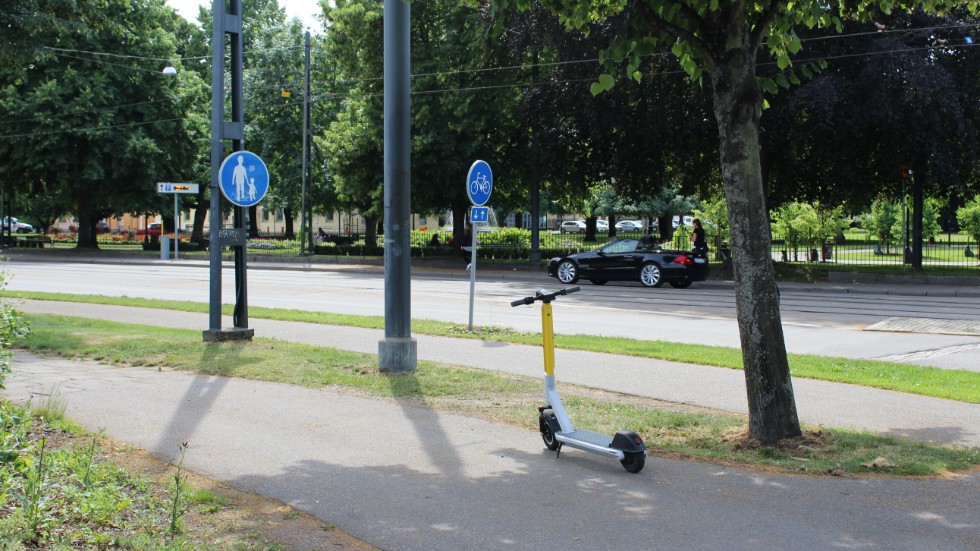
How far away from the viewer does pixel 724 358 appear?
10984 millimetres

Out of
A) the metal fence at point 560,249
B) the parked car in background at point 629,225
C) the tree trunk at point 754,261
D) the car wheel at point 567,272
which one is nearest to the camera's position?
the tree trunk at point 754,261

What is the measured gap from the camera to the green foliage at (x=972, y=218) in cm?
3509

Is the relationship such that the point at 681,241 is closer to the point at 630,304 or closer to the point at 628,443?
the point at 630,304

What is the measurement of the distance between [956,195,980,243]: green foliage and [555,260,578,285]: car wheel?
1736 cm

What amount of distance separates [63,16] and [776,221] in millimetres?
29352

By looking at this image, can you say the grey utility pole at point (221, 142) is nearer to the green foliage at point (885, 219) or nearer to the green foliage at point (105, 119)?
the green foliage at point (105, 119)

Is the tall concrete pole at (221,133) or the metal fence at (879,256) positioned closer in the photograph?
the tall concrete pole at (221,133)

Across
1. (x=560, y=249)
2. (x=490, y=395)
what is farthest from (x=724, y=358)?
(x=560, y=249)

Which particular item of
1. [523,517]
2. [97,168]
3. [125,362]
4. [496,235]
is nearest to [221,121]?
[125,362]

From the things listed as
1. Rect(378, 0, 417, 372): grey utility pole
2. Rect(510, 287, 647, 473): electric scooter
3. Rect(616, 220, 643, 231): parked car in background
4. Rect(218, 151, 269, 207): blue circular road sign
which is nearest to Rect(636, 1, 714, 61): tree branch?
Rect(510, 287, 647, 473): electric scooter

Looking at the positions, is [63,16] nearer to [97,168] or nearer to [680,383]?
[680,383]

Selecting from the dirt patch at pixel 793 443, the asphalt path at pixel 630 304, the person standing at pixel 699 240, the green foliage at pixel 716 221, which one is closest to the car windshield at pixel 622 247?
the asphalt path at pixel 630 304

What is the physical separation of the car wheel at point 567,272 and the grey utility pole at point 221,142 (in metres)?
15.1

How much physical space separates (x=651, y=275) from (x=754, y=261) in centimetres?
1857
